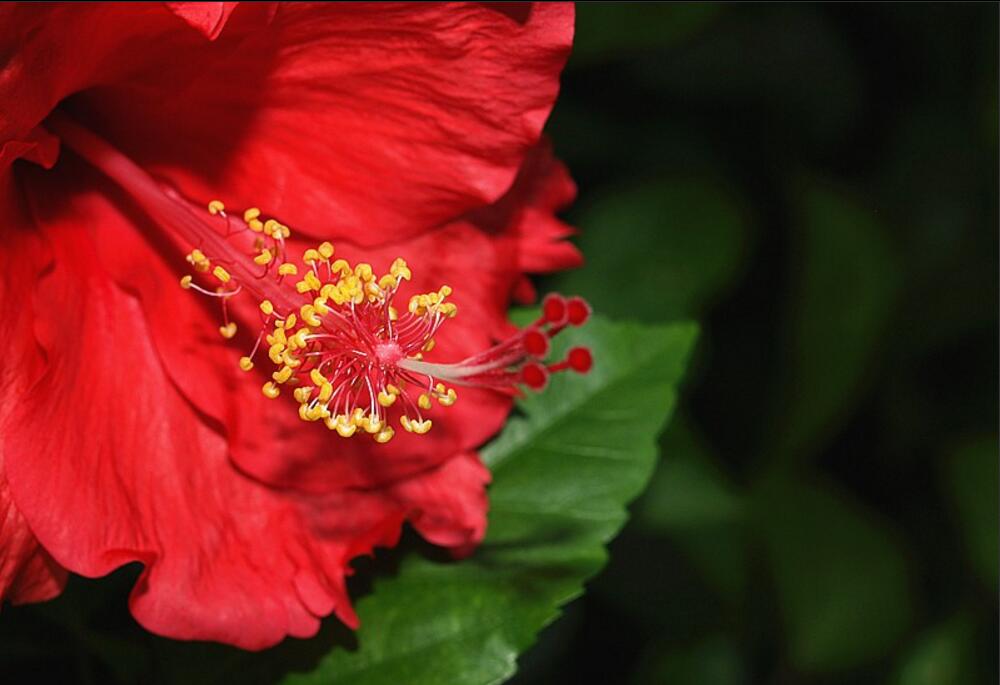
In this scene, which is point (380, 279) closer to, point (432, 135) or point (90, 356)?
point (432, 135)

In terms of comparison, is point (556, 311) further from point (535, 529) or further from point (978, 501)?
point (978, 501)

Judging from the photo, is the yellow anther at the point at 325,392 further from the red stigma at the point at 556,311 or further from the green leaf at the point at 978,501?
the green leaf at the point at 978,501

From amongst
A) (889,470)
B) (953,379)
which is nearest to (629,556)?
(889,470)

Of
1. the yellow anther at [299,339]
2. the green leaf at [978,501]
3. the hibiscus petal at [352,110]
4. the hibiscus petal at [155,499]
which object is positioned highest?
the hibiscus petal at [352,110]

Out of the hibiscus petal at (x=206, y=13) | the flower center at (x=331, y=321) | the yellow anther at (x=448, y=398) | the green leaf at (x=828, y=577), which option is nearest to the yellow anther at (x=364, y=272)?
the flower center at (x=331, y=321)

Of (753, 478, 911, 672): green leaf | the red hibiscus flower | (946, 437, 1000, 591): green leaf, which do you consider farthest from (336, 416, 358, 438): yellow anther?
(946, 437, 1000, 591): green leaf

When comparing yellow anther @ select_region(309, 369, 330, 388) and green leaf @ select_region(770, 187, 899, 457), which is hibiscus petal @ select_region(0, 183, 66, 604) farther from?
green leaf @ select_region(770, 187, 899, 457)

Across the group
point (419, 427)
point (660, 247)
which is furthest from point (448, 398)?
point (660, 247)

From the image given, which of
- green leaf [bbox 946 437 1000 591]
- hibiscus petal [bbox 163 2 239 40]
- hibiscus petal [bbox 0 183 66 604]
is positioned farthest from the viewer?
green leaf [bbox 946 437 1000 591]
